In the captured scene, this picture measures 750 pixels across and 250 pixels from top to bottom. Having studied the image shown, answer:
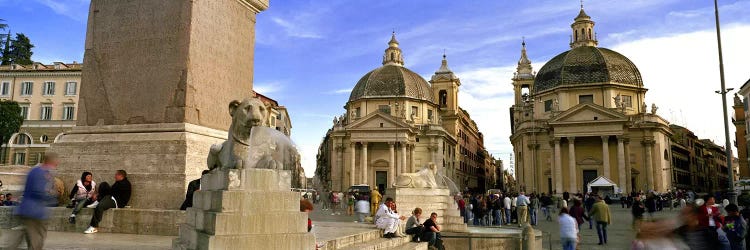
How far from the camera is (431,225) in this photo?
12.3m

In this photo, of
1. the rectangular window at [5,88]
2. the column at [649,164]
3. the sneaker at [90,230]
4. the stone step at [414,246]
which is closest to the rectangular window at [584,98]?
the column at [649,164]

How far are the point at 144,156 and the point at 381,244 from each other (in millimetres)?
4408

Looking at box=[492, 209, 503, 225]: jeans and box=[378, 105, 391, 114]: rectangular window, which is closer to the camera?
box=[492, 209, 503, 225]: jeans

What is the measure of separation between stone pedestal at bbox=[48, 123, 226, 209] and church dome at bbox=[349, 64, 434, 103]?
57707 mm

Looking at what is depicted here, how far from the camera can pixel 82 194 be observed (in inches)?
297

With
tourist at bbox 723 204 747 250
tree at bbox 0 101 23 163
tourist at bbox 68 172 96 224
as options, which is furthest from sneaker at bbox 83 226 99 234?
tree at bbox 0 101 23 163

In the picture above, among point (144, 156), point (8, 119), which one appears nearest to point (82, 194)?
point (144, 156)

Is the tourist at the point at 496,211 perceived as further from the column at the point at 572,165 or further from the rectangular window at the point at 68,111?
the rectangular window at the point at 68,111

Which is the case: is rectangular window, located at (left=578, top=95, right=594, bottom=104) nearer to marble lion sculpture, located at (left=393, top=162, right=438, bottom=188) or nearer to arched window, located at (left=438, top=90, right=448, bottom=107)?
arched window, located at (left=438, top=90, right=448, bottom=107)

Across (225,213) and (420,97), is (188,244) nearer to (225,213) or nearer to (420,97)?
(225,213)

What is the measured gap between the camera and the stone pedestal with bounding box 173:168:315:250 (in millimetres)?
4891

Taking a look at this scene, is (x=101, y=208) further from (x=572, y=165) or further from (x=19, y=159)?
(x=572, y=165)

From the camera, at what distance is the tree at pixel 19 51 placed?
5678cm

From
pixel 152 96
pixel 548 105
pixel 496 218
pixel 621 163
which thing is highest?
pixel 548 105
